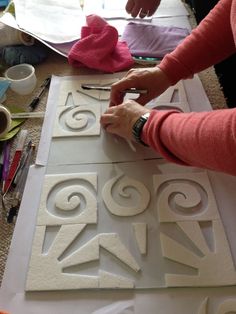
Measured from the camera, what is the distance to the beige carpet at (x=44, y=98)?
55 centimetres

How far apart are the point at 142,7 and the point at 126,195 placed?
2.00 ft

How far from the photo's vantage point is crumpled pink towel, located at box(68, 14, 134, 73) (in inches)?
33.4

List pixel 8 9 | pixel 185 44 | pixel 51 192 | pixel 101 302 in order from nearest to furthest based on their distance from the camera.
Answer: pixel 101 302, pixel 51 192, pixel 185 44, pixel 8 9

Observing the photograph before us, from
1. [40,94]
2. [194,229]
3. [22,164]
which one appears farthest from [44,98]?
[194,229]

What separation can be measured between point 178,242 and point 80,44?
1.82 feet

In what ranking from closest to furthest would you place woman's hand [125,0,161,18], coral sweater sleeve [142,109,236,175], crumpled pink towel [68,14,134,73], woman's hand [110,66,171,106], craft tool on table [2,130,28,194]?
1. coral sweater sleeve [142,109,236,175]
2. craft tool on table [2,130,28,194]
3. woman's hand [110,66,171,106]
4. crumpled pink towel [68,14,134,73]
5. woman's hand [125,0,161,18]

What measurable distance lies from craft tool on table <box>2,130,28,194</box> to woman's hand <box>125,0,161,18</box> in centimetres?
50

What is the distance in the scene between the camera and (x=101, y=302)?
0.48 m

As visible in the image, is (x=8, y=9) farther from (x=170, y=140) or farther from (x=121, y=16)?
(x=170, y=140)

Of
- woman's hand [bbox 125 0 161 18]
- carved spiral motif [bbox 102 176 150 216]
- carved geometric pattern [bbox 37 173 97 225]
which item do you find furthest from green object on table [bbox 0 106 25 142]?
woman's hand [bbox 125 0 161 18]

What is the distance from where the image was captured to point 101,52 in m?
0.85

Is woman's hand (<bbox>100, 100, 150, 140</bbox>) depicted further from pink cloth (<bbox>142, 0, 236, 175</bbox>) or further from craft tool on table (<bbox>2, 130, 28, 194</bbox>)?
craft tool on table (<bbox>2, 130, 28, 194</bbox>)

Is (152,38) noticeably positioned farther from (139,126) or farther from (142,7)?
(139,126)

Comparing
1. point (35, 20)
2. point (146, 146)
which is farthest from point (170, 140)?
point (35, 20)
